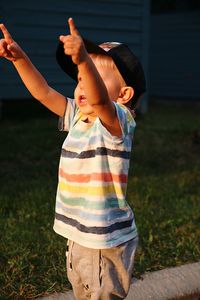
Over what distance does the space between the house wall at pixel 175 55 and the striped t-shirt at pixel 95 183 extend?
15803 millimetres

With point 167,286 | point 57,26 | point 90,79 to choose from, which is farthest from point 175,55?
point 90,79

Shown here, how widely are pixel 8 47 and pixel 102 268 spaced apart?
954 mm

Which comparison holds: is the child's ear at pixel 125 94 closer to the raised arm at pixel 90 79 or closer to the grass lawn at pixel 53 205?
the raised arm at pixel 90 79

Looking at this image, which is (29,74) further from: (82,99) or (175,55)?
(175,55)

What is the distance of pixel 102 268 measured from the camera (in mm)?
2229

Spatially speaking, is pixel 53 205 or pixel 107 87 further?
pixel 53 205

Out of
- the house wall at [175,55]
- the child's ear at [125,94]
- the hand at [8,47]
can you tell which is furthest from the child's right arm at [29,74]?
the house wall at [175,55]

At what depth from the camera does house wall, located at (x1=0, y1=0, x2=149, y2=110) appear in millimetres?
9375

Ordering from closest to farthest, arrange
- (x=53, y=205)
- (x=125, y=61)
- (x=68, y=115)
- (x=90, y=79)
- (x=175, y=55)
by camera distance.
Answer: (x=90, y=79)
(x=125, y=61)
(x=68, y=115)
(x=53, y=205)
(x=175, y=55)

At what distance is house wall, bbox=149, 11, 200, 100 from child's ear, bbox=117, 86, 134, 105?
51.7ft

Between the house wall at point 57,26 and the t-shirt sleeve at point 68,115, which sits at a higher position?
the t-shirt sleeve at point 68,115

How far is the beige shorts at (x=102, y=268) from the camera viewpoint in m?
2.22

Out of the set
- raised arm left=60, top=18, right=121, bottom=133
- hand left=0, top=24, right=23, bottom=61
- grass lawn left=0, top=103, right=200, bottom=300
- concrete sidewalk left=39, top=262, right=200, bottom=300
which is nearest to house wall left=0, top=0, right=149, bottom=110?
grass lawn left=0, top=103, right=200, bottom=300

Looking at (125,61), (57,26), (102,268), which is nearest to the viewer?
(125,61)
